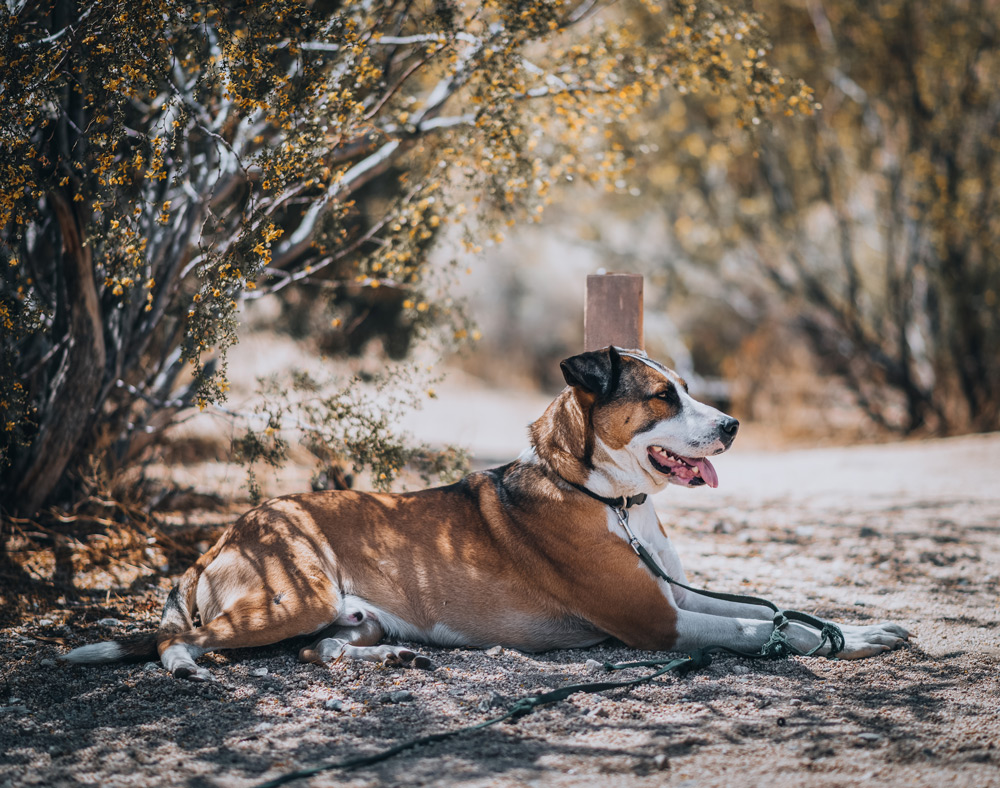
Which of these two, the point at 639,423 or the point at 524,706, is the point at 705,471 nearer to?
the point at 639,423

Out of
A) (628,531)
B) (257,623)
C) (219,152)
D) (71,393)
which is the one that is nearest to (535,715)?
(628,531)

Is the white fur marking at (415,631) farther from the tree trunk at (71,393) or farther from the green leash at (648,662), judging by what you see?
the tree trunk at (71,393)

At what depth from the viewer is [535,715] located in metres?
3.56

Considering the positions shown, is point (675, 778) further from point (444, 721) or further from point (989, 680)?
point (989, 680)

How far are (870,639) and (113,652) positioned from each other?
344 centimetres

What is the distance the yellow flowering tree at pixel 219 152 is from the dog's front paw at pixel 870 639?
2.89m

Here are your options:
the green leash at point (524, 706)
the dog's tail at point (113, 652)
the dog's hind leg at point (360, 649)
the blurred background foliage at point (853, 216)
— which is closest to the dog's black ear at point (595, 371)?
the green leash at point (524, 706)

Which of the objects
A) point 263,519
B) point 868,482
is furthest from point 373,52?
point 868,482

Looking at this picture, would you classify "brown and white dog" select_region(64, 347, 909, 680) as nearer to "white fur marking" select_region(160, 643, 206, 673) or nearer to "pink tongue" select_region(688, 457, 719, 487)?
"pink tongue" select_region(688, 457, 719, 487)

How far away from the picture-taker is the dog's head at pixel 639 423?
13.9ft

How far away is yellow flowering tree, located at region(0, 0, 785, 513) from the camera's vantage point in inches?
183

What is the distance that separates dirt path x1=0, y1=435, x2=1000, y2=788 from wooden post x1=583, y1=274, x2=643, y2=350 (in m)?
1.70

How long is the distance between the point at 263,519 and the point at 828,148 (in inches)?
416

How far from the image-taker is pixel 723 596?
15.0 feet
